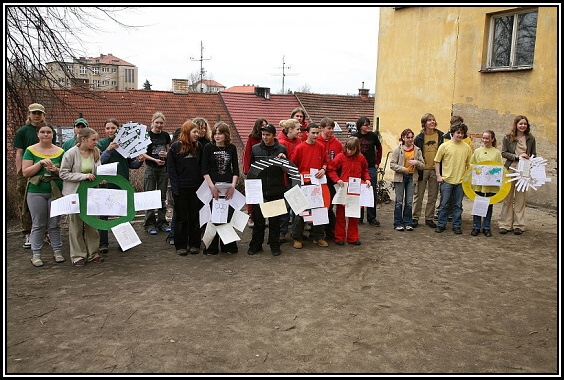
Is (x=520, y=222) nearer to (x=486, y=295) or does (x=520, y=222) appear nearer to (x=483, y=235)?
(x=483, y=235)

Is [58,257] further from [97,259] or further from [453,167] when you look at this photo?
[453,167]

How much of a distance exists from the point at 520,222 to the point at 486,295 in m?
3.39

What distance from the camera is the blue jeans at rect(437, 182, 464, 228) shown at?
7.87 meters

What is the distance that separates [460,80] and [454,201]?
217 inches

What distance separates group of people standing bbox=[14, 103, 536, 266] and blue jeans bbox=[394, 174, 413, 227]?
0.7 inches

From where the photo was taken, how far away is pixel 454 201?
313 inches

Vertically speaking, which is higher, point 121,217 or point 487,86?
point 487,86

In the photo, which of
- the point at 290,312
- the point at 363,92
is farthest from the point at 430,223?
the point at 363,92

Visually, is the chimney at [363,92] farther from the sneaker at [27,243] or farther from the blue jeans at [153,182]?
the sneaker at [27,243]

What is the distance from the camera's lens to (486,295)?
5102 mm

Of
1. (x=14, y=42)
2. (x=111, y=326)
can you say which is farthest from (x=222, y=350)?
(x=14, y=42)

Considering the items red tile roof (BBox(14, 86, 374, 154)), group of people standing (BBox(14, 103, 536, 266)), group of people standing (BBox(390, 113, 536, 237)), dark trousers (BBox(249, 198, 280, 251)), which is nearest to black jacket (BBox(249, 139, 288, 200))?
group of people standing (BBox(14, 103, 536, 266))

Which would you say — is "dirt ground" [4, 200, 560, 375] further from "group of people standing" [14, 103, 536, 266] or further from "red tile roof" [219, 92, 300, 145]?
"red tile roof" [219, 92, 300, 145]

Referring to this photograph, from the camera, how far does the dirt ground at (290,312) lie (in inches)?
143
